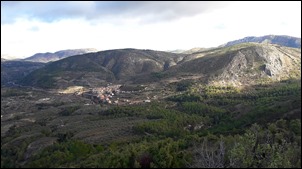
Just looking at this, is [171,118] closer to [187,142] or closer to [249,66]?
[187,142]

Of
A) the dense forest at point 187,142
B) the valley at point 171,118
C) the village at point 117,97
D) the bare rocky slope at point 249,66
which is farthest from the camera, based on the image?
the bare rocky slope at point 249,66

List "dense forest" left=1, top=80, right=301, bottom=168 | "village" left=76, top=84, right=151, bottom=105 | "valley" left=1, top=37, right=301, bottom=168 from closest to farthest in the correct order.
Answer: "dense forest" left=1, top=80, right=301, bottom=168 < "valley" left=1, top=37, right=301, bottom=168 < "village" left=76, top=84, right=151, bottom=105

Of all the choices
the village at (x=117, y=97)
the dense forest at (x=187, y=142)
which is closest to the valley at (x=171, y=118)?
the dense forest at (x=187, y=142)

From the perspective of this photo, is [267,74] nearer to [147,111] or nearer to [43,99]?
[147,111]

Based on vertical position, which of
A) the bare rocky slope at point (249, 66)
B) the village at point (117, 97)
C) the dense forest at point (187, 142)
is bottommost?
the village at point (117, 97)

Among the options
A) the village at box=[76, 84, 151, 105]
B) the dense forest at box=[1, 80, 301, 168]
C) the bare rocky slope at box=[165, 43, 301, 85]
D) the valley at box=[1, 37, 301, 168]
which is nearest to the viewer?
the dense forest at box=[1, 80, 301, 168]

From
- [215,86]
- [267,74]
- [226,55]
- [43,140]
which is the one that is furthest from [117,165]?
[226,55]

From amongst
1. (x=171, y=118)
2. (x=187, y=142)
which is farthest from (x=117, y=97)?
(x=187, y=142)

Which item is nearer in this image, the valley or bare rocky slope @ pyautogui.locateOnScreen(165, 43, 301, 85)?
the valley

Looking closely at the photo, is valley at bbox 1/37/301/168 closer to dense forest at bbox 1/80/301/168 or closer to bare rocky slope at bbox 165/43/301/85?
dense forest at bbox 1/80/301/168

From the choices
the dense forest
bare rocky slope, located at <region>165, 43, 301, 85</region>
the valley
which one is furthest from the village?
bare rocky slope, located at <region>165, 43, 301, 85</region>

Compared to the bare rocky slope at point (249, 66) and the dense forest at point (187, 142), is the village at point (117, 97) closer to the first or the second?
the dense forest at point (187, 142)
